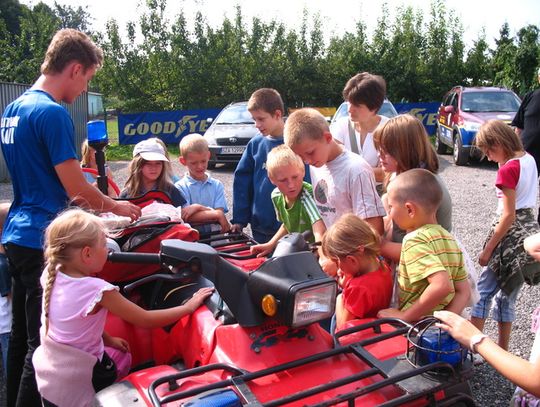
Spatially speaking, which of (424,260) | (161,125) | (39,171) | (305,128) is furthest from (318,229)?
(161,125)

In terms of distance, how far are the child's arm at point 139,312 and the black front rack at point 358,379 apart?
1.55ft

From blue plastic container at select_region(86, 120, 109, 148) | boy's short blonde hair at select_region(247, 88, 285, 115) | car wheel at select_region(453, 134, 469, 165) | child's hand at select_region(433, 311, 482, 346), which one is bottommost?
car wheel at select_region(453, 134, 469, 165)

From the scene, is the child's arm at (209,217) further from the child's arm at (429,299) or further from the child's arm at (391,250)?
the child's arm at (429,299)

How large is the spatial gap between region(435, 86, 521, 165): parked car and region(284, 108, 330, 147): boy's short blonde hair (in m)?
10.6

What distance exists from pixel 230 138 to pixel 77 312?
11.0 meters

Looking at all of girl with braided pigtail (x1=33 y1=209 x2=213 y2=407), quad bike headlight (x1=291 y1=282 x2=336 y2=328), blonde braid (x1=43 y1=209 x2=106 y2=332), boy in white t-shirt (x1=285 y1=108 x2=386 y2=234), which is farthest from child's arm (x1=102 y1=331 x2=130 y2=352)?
boy in white t-shirt (x1=285 y1=108 x2=386 y2=234)

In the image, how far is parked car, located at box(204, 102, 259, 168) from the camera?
1286 cm

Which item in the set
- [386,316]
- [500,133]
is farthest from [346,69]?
[386,316]

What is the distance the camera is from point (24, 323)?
3.02 meters

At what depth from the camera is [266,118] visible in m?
3.83

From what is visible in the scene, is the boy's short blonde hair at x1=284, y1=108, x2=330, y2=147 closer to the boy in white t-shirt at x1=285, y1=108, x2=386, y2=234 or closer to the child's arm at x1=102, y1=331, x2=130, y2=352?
the boy in white t-shirt at x1=285, y1=108, x2=386, y2=234

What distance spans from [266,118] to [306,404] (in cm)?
248

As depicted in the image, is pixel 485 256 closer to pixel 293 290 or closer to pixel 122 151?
pixel 293 290

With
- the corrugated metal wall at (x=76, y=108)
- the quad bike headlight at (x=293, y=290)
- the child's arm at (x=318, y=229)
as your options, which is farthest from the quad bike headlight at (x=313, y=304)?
the corrugated metal wall at (x=76, y=108)
